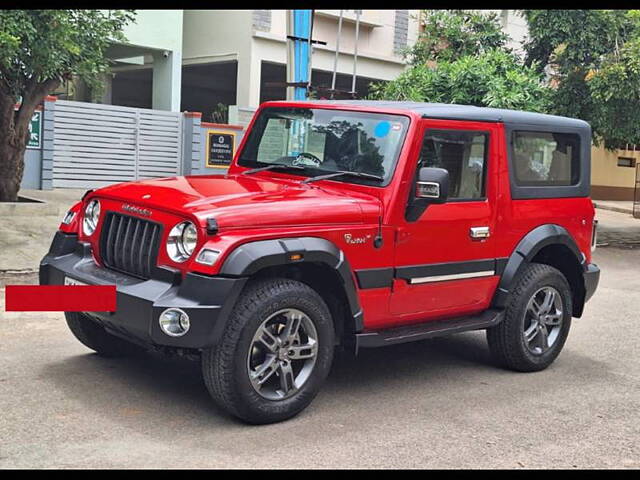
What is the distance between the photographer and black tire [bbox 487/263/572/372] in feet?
20.2

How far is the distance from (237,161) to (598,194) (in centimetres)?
2227

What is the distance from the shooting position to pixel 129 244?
5.00 metres

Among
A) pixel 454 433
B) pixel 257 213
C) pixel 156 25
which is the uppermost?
pixel 156 25

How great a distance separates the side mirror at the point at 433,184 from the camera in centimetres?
526

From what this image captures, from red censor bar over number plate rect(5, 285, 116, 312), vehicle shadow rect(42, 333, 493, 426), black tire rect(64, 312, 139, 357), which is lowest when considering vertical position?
vehicle shadow rect(42, 333, 493, 426)

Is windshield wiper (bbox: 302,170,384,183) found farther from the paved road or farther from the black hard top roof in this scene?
the paved road

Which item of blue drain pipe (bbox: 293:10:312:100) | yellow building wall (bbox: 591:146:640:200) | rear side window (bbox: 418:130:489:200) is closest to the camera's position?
rear side window (bbox: 418:130:489:200)

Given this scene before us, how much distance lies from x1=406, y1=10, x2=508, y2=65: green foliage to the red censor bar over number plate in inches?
499

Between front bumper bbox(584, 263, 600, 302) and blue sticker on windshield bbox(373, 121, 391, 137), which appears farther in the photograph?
front bumper bbox(584, 263, 600, 302)

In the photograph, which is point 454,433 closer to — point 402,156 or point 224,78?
point 402,156

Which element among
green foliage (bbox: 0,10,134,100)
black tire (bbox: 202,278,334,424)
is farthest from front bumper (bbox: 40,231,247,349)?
green foliage (bbox: 0,10,134,100)

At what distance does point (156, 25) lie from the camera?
21.8 m

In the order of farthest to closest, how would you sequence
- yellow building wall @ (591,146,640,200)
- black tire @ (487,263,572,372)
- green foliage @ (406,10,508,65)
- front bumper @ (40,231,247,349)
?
yellow building wall @ (591,146,640,200), green foliage @ (406,10,508,65), black tire @ (487,263,572,372), front bumper @ (40,231,247,349)

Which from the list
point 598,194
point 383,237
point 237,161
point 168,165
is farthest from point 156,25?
point 383,237
